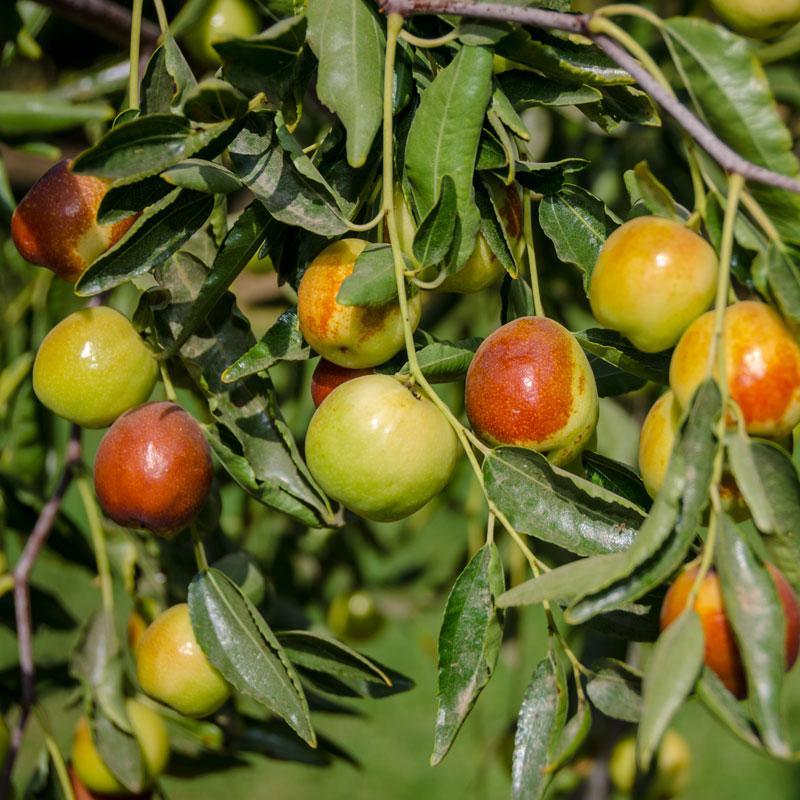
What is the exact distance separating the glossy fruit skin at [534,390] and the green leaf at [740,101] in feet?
0.81

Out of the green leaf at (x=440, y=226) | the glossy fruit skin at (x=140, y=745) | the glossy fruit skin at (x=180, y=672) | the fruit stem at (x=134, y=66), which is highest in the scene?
the fruit stem at (x=134, y=66)

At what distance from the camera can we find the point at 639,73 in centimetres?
81

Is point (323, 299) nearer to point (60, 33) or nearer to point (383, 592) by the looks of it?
point (60, 33)

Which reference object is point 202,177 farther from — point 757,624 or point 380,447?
point 757,624

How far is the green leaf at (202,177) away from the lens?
896 mm

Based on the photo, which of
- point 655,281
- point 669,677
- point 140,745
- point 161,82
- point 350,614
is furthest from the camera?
point 350,614

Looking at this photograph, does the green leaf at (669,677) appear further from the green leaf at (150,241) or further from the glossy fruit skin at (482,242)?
the green leaf at (150,241)

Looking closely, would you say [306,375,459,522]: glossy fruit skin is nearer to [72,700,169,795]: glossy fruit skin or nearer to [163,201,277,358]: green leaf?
[163,201,277,358]: green leaf

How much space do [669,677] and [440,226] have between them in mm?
447

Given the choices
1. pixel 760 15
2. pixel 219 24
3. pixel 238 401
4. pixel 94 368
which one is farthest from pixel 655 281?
pixel 219 24

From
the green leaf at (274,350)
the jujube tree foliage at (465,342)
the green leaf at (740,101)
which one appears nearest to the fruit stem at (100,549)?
the jujube tree foliage at (465,342)

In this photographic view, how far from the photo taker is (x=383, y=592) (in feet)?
8.25

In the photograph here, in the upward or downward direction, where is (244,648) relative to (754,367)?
downward

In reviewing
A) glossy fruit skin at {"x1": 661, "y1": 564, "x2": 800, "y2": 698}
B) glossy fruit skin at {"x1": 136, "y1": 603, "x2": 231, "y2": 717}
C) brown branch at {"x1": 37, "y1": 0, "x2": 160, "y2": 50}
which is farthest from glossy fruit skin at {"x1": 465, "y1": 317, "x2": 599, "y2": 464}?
brown branch at {"x1": 37, "y1": 0, "x2": 160, "y2": 50}
